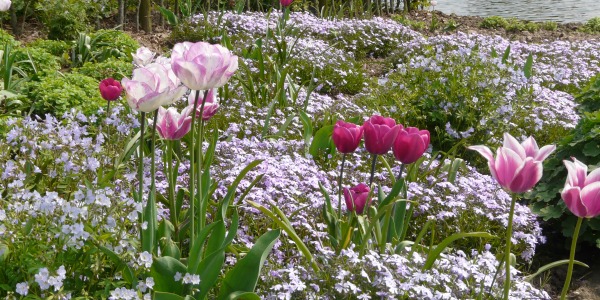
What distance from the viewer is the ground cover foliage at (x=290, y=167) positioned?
1.96 m

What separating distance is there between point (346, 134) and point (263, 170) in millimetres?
968

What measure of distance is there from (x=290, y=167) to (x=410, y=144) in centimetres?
109

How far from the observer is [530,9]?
1499 cm

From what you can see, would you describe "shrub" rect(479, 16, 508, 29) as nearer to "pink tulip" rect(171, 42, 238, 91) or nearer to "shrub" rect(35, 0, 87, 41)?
"shrub" rect(35, 0, 87, 41)

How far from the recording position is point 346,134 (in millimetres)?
2291

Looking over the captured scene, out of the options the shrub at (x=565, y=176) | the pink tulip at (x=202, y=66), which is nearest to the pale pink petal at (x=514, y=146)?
the pink tulip at (x=202, y=66)

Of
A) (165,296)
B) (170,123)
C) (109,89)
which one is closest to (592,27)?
(109,89)

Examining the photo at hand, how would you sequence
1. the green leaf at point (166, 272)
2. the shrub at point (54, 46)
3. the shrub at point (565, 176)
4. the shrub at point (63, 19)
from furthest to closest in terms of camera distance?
the shrub at point (63, 19)
the shrub at point (54, 46)
the shrub at point (565, 176)
the green leaf at point (166, 272)

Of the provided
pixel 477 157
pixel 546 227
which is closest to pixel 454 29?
pixel 477 157

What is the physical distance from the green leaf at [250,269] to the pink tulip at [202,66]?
501 millimetres

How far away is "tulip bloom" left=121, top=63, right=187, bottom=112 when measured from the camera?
182 centimetres

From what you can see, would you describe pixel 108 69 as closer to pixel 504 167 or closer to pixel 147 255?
pixel 147 255

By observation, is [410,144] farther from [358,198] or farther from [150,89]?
[150,89]

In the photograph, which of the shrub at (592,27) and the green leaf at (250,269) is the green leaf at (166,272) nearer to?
the green leaf at (250,269)
